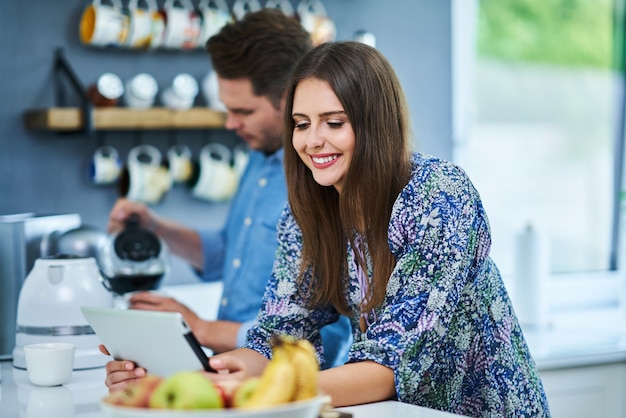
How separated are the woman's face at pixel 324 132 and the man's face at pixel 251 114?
676 mm

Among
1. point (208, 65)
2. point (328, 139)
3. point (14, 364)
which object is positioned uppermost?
point (208, 65)

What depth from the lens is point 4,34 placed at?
294 centimetres

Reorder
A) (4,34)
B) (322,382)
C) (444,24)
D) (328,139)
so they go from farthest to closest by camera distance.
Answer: (444,24)
(4,34)
(328,139)
(322,382)

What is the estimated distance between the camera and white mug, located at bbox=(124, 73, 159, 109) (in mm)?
3029

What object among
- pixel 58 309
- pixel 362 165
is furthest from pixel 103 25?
pixel 362 165

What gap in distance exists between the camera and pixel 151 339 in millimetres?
1296

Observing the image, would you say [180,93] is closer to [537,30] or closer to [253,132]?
[253,132]

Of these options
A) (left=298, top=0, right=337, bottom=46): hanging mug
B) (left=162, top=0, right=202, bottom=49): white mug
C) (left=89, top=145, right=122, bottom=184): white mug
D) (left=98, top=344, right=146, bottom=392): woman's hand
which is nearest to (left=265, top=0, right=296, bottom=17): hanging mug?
(left=298, top=0, right=337, bottom=46): hanging mug

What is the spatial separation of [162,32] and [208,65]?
24 cm

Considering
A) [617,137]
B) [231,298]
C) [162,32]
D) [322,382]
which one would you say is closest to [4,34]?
[162,32]

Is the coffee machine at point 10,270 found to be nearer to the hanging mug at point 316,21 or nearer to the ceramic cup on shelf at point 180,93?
the ceramic cup on shelf at point 180,93

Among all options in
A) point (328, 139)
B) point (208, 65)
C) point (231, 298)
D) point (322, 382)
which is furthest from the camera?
point (208, 65)

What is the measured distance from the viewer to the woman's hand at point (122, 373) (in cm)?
145

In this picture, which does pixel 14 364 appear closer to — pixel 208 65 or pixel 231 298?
pixel 231 298
